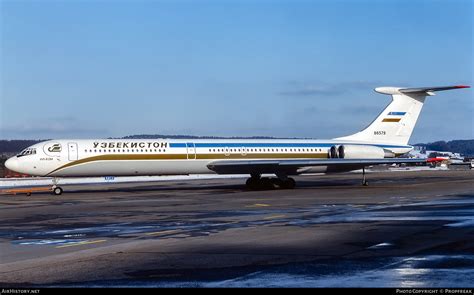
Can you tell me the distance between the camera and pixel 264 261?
11.3 meters

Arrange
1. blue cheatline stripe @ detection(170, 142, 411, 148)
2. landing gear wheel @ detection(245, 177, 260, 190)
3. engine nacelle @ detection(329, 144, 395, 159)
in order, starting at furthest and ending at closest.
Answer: engine nacelle @ detection(329, 144, 395, 159), landing gear wheel @ detection(245, 177, 260, 190), blue cheatline stripe @ detection(170, 142, 411, 148)

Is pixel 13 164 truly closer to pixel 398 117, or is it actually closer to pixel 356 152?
pixel 356 152

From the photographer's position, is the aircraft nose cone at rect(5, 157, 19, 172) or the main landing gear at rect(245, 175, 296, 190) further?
the main landing gear at rect(245, 175, 296, 190)

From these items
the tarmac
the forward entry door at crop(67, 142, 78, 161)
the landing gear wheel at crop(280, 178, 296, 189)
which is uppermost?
the forward entry door at crop(67, 142, 78, 161)

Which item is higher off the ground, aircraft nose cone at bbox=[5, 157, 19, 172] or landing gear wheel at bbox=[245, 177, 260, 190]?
aircraft nose cone at bbox=[5, 157, 19, 172]

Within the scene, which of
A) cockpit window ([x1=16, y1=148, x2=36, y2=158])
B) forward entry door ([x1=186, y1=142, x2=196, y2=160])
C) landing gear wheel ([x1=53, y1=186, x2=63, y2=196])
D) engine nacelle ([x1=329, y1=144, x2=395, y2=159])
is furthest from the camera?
engine nacelle ([x1=329, y1=144, x2=395, y2=159])

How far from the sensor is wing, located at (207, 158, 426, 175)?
129 feet

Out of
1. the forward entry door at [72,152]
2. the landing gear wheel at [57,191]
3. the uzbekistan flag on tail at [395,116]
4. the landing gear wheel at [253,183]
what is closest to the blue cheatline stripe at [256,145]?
the uzbekistan flag on tail at [395,116]

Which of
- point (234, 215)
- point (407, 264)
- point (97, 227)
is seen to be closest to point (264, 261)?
point (407, 264)

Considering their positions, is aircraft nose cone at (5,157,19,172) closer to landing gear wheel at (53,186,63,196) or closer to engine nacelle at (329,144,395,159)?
landing gear wheel at (53,186,63,196)

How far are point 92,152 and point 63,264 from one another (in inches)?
1043

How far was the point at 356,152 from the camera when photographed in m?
43.1

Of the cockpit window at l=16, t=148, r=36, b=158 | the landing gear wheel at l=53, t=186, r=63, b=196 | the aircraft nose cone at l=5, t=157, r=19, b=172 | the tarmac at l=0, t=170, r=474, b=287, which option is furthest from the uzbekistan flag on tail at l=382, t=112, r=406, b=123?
the aircraft nose cone at l=5, t=157, r=19, b=172

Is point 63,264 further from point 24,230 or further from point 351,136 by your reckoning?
point 351,136
